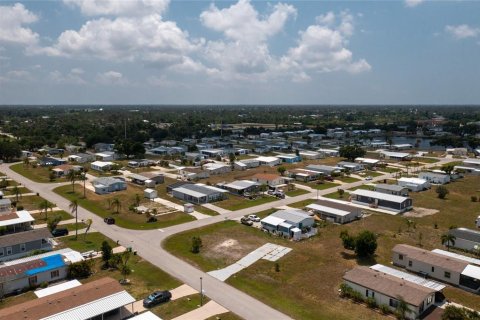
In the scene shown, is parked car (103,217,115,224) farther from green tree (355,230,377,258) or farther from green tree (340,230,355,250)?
green tree (355,230,377,258)

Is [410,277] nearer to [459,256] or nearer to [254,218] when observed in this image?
[459,256]

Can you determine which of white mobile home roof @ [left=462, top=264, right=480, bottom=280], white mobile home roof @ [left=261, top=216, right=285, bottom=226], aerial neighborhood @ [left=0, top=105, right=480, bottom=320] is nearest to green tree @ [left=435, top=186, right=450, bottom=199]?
aerial neighborhood @ [left=0, top=105, right=480, bottom=320]

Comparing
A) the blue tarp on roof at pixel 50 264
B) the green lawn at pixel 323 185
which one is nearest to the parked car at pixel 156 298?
the blue tarp on roof at pixel 50 264

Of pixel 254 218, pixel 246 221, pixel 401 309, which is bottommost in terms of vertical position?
pixel 246 221

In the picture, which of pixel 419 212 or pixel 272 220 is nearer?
pixel 272 220

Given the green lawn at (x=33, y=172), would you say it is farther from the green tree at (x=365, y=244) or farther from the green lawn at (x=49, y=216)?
the green tree at (x=365, y=244)

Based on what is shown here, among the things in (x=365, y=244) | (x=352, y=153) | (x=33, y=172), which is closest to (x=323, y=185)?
(x=352, y=153)
